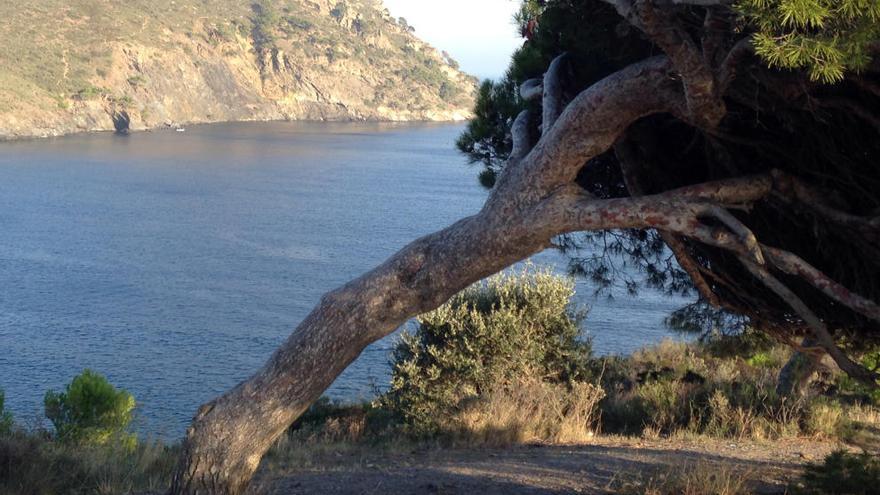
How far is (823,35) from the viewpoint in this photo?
3.35 m

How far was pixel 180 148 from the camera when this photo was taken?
283 ft

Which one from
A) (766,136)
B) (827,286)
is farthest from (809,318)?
(766,136)

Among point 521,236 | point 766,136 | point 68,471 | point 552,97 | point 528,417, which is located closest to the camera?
point 521,236

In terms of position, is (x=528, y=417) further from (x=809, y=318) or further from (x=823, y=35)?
(x=823, y=35)

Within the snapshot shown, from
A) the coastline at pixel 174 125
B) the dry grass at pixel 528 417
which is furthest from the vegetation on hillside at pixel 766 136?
the coastline at pixel 174 125

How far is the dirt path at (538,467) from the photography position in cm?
583

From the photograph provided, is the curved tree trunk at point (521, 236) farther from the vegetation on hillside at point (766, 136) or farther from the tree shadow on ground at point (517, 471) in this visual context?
the tree shadow on ground at point (517, 471)

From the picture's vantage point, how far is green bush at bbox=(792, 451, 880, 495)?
4891 millimetres

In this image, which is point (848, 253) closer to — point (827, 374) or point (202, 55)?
point (827, 374)

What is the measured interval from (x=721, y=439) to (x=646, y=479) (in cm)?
257

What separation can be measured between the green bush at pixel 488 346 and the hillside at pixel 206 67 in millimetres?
82670

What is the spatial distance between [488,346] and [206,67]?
110 meters

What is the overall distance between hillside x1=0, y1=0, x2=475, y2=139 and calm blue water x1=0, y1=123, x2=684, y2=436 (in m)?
10.5

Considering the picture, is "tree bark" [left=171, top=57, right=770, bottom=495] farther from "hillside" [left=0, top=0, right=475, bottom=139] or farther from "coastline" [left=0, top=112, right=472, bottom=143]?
"hillside" [left=0, top=0, right=475, bottom=139]
